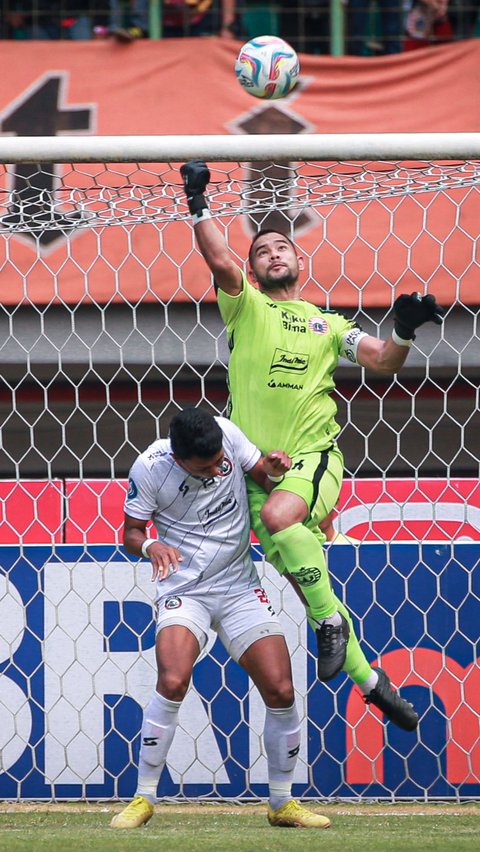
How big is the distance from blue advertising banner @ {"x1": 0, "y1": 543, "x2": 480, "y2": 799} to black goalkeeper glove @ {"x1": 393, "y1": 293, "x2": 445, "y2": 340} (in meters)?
1.35

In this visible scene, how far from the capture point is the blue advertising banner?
507cm

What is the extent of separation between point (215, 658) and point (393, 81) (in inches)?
164

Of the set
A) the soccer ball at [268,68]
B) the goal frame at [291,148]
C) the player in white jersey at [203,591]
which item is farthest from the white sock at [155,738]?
the soccer ball at [268,68]

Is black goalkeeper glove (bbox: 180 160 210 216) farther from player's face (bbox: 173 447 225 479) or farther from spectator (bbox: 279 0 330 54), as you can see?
spectator (bbox: 279 0 330 54)

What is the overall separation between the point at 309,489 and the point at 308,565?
27cm

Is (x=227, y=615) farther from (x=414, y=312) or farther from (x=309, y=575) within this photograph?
(x=414, y=312)

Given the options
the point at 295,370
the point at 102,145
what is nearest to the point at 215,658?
the point at 295,370

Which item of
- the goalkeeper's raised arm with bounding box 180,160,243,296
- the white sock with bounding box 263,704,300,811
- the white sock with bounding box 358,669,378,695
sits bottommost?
the white sock with bounding box 263,704,300,811

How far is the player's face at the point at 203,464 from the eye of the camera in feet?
12.9

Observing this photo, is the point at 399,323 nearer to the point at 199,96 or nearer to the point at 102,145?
the point at 102,145

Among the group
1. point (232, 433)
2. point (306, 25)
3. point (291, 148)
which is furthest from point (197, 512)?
point (306, 25)

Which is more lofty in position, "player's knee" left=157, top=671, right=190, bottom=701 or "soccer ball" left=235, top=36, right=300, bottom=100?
"soccer ball" left=235, top=36, right=300, bottom=100

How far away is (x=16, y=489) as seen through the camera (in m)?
5.28

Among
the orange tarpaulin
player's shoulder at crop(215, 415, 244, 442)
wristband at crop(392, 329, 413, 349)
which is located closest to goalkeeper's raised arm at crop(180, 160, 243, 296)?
player's shoulder at crop(215, 415, 244, 442)
